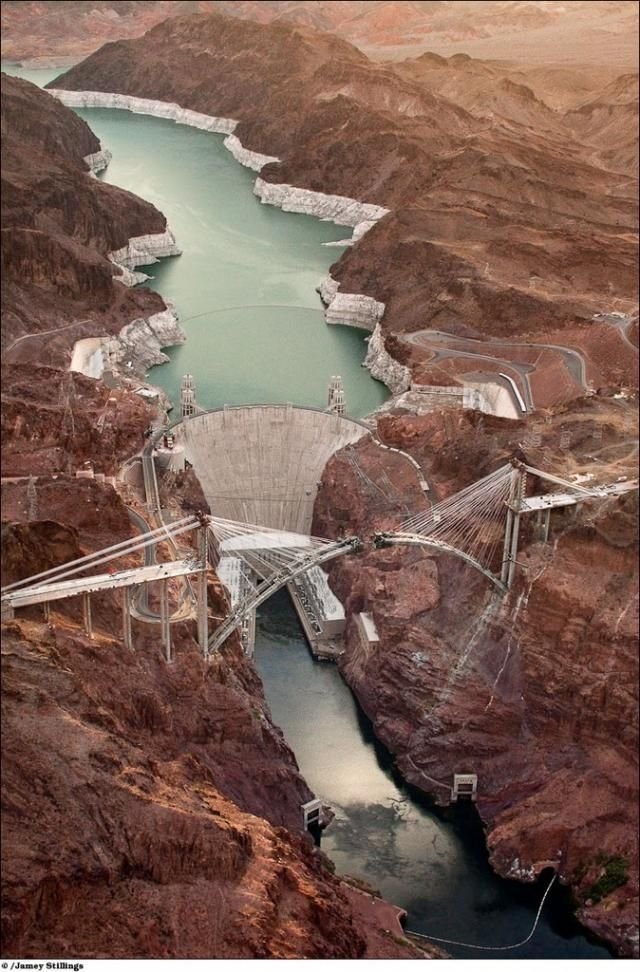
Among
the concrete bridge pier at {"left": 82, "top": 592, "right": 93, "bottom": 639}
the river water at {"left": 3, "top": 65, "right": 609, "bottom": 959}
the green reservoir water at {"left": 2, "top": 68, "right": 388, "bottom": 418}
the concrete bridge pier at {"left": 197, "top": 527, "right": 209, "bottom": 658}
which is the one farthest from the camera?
the green reservoir water at {"left": 2, "top": 68, "right": 388, "bottom": 418}

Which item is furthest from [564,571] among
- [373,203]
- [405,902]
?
[373,203]

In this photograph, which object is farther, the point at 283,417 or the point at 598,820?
the point at 283,417

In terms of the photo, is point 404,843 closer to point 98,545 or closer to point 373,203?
point 98,545

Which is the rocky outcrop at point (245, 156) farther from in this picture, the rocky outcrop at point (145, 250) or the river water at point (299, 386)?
the rocky outcrop at point (145, 250)

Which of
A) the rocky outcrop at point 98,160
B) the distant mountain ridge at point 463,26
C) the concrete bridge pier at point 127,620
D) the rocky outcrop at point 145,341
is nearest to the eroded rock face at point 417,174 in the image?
the distant mountain ridge at point 463,26

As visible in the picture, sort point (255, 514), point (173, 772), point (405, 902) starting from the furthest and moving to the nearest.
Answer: point (255, 514) < point (405, 902) < point (173, 772)

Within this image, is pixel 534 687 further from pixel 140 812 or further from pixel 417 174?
pixel 417 174

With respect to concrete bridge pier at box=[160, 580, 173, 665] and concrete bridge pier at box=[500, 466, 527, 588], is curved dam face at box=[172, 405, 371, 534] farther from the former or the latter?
concrete bridge pier at box=[160, 580, 173, 665]

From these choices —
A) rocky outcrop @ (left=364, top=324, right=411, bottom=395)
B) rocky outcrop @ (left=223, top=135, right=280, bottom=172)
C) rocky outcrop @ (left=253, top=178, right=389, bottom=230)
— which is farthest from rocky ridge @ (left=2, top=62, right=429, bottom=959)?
rocky outcrop @ (left=223, top=135, right=280, bottom=172)
